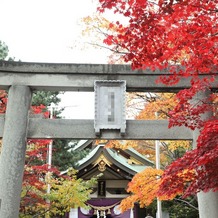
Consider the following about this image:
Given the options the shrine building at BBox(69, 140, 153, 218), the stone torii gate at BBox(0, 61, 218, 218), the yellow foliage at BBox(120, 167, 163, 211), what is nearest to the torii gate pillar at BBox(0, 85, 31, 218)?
the stone torii gate at BBox(0, 61, 218, 218)

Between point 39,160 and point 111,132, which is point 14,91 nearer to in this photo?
point 111,132

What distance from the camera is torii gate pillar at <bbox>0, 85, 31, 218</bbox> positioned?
7493 millimetres

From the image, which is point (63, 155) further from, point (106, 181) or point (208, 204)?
point (208, 204)

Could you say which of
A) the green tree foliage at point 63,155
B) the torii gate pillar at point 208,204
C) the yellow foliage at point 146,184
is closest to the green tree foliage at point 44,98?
the green tree foliage at point 63,155

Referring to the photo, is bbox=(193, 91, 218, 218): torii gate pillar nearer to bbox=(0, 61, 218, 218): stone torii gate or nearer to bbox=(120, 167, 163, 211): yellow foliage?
bbox=(0, 61, 218, 218): stone torii gate

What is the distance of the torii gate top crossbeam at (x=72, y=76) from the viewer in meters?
8.18

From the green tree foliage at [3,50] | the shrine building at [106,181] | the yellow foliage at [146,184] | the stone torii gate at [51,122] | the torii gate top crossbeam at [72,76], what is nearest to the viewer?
the stone torii gate at [51,122]

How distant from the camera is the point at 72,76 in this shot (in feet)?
27.2

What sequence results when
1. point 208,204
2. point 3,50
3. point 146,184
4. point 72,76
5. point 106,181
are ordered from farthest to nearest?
1. point 106,181
2. point 3,50
3. point 146,184
4. point 72,76
5. point 208,204

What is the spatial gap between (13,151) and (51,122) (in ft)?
3.63

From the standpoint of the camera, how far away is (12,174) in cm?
760

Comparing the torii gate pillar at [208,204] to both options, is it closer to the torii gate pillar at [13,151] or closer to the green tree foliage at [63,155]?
the torii gate pillar at [13,151]

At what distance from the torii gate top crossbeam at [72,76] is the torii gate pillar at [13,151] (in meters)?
0.30

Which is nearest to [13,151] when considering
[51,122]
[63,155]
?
[51,122]
